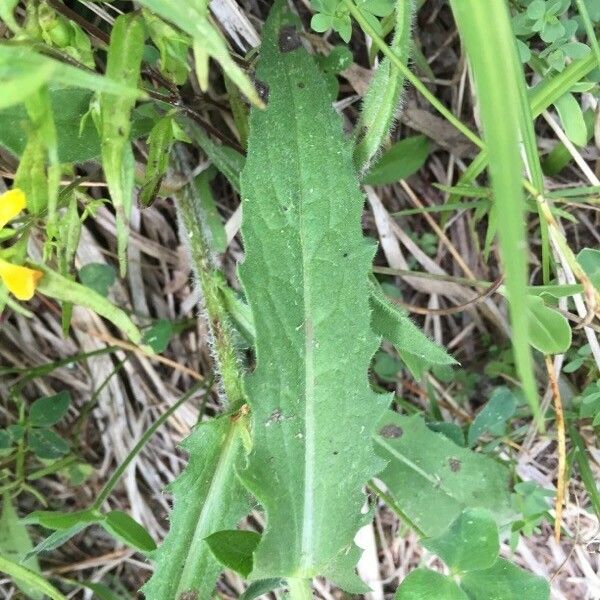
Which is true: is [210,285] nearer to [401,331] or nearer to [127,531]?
[401,331]

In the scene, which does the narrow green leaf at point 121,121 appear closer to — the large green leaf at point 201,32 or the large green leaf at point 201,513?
the large green leaf at point 201,32

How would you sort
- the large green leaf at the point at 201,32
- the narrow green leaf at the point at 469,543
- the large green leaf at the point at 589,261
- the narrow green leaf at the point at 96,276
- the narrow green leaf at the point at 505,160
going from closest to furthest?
the narrow green leaf at the point at 505,160, the large green leaf at the point at 201,32, the narrow green leaf at the point at 469,543, the large green leaf at the point at 589,261, the narrow green leaf at the point at 96,276

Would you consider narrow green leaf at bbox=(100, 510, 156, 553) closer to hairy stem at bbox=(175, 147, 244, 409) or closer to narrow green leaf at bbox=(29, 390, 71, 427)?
hairy stem at bbox=(175, 147, 244, 409)

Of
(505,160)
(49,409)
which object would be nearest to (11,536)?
(49,409)

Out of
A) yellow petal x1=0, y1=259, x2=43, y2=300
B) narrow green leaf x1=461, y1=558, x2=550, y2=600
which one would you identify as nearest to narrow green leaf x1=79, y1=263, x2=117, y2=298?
yellow petal x1=0, y1=259, x2=43, y2=300

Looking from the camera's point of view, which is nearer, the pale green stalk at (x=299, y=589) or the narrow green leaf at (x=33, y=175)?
the narrow green leaf at (x=33, y=175)

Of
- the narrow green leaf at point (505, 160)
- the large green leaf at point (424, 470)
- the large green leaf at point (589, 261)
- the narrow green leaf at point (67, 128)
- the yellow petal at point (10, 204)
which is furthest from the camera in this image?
the large green leaf at point (424, 470)

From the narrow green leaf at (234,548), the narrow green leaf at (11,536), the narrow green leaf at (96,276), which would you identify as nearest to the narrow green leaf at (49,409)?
the narrow green leaf at (11,536)
